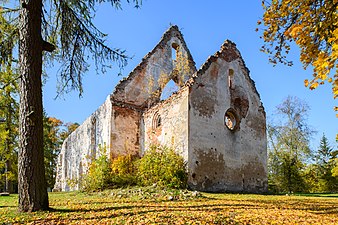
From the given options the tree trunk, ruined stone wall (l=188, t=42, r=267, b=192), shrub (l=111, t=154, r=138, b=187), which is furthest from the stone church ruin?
the tree trunk

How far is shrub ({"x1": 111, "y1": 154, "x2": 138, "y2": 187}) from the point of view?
15953 mm

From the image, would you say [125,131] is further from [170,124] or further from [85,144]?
[85,144]

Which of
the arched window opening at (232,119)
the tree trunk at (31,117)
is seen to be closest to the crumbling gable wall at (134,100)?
the arched window opening at (232,119)

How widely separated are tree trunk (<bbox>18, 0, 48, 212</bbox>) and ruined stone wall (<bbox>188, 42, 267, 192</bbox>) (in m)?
8.52

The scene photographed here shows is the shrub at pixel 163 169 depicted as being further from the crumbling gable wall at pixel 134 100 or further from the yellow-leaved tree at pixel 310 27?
the yellow-leaved tree at pixel 310 27

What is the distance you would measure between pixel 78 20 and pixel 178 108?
7.78m

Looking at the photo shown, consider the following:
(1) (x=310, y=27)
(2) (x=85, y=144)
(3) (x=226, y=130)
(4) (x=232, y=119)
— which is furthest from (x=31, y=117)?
(2) (x=85, y=144)

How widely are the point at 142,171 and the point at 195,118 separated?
3637 millimetres

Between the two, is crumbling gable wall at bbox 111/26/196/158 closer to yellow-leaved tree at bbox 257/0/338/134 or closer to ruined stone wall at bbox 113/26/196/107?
ruined stone wall at bbox 113/26/196/107

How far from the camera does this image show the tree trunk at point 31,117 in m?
7.44

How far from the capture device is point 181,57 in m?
22.4

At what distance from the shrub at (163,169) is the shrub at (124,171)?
80 cm

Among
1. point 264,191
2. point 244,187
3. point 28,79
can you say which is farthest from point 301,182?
point 28,79

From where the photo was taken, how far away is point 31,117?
764 centimetres
